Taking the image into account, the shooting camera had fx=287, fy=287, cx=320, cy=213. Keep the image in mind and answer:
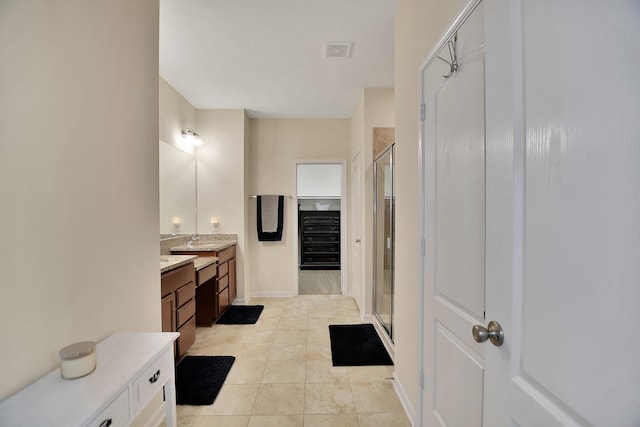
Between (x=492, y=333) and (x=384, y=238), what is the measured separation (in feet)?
7.56

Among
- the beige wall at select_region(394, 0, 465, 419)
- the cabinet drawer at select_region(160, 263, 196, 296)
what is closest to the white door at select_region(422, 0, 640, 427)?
the beige wall at select_region(394, 0, 465, 419)

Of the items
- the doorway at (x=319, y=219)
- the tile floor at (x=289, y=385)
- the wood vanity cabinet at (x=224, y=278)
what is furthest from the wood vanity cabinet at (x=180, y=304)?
the doorway at (x=319, y=219)

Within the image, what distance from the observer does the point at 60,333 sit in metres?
1.10

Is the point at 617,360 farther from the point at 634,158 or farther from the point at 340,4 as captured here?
the point at 340,4

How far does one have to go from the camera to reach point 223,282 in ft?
11.6

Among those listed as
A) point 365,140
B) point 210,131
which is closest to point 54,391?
point 365,140

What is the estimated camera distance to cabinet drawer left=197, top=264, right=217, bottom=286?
9.40ft

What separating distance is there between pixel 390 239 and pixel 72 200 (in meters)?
2.41

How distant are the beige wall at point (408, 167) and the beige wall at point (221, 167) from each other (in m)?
2.60

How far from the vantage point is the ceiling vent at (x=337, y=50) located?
2500 millimetres

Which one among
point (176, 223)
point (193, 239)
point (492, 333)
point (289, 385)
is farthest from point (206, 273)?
point (492, 333)

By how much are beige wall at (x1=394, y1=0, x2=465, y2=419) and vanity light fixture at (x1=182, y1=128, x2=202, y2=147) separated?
273 centimetres

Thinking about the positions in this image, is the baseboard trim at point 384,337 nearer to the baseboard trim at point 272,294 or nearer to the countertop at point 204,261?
the baseboard trim at point 272,294

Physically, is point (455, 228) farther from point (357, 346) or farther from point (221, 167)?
point (221, 167)
